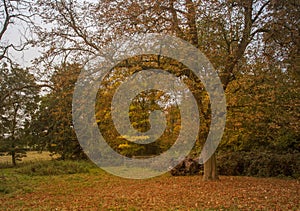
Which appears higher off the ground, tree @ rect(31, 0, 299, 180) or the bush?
tree @ rect(31, 0, 299, 180)

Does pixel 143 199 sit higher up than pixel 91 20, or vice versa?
pixel 91 20

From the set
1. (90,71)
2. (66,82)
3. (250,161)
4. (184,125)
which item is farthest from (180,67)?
(250,161)

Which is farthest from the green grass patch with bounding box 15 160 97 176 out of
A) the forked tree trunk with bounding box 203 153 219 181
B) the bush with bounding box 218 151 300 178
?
the forked tree trunk with bounding box 203 153 219 181

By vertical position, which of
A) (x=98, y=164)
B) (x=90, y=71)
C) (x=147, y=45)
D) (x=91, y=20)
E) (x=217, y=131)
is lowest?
A: (x=98, y=164)

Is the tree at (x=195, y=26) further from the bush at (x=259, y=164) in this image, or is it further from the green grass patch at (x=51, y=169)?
the green grass patch at (x=51, y=169)

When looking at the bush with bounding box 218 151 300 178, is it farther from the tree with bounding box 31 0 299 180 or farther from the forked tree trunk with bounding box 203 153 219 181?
the tree with bounding box 31 0 299 180

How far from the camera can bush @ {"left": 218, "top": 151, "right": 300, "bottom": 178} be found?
13042 millimetres

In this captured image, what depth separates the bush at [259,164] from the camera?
42.8 feet

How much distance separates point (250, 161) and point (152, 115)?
5493mm

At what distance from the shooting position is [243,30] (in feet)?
32.8

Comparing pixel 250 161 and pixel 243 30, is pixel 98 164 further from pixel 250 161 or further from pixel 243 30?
pixel 243 30

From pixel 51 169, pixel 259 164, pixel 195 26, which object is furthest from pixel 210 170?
pixel 51 169

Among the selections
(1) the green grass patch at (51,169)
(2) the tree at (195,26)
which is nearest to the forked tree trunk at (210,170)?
(2) the tree at (195,26)

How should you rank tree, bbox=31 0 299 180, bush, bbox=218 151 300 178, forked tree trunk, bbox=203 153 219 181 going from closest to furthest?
tree, bbox=31 0 299 180 → forked tree trunk, bbox=203 153 219 181 → bush, bbox=218 151 300 178
